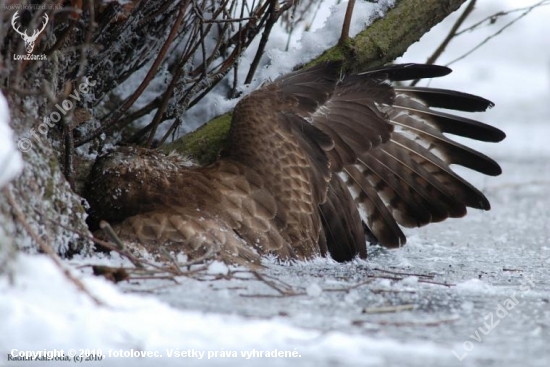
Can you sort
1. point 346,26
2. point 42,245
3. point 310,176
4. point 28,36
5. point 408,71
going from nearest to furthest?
1. point 42,245
2. point 28,36
3. point 310,176
4. point 408,71
5. point 346,26

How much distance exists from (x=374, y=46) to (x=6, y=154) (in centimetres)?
268

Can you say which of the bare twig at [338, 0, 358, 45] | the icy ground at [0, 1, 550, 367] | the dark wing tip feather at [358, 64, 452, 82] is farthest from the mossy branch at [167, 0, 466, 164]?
the icy ground at [0, 1, 550, 367]

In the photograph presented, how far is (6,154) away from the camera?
3.15 m

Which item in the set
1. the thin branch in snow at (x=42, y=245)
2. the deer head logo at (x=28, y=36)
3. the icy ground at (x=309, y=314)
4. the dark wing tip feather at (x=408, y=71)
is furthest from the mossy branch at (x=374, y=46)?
the thin branch in snow at (x=42, y=245)

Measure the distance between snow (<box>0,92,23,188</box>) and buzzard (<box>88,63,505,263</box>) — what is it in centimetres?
96

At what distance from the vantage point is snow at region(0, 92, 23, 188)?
3.09 m

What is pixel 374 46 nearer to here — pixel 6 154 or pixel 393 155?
pixel 393 155

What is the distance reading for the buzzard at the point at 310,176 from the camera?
443cm

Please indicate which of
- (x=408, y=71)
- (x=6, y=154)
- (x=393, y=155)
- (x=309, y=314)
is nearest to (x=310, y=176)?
(x=393, y=155)

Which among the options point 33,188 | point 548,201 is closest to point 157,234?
point 33,188

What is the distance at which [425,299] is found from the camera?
3635 millimetres

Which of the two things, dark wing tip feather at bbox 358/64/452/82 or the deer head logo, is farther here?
dark wing tip feather at bbox 358/64/452/82

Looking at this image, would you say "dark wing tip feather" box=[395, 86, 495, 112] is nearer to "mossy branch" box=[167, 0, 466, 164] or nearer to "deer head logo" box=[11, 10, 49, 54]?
"mossy branch" box=[167, 0, 466, 164]

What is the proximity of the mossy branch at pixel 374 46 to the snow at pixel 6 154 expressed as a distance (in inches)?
73.0
